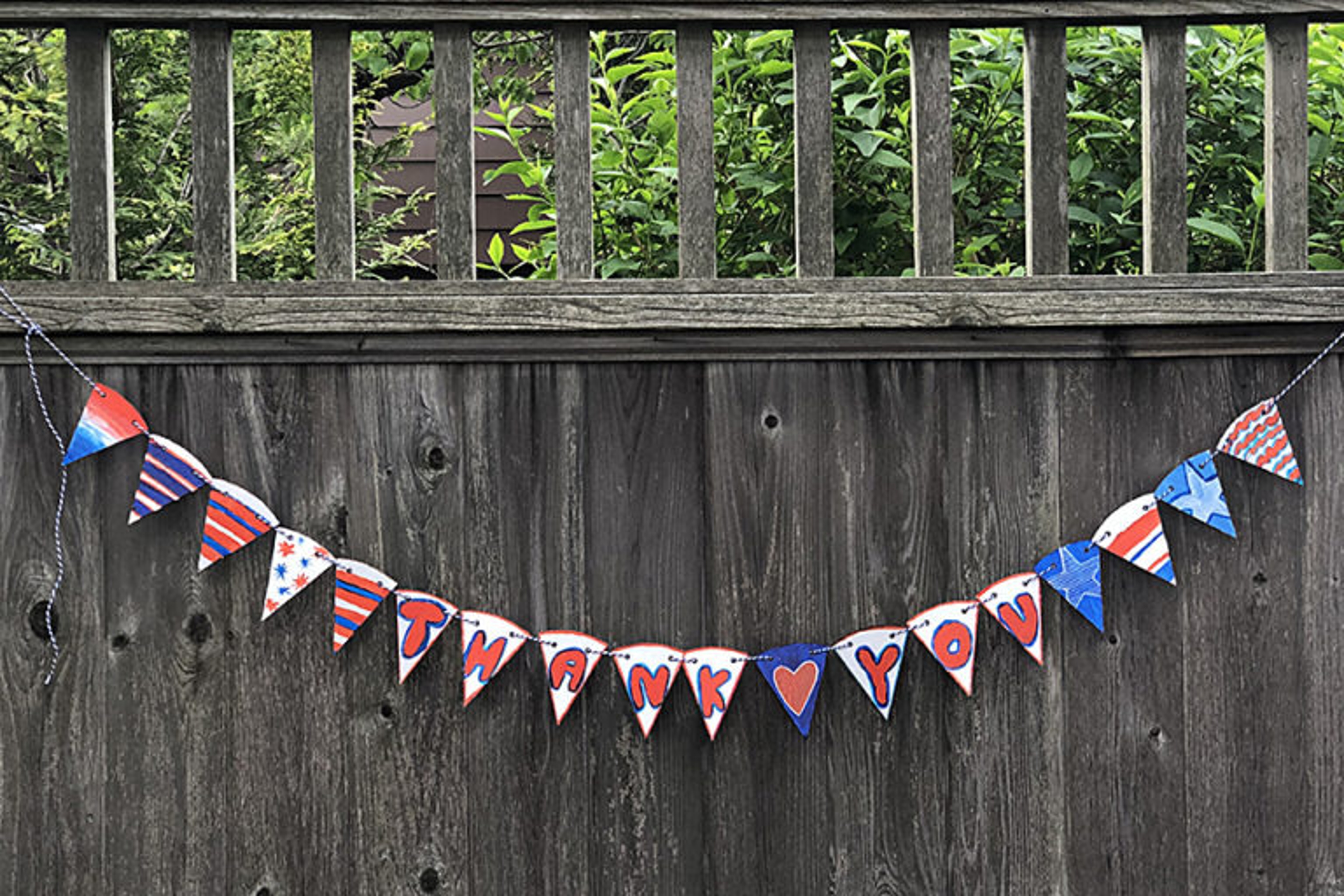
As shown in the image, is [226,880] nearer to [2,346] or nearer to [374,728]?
[374,728]

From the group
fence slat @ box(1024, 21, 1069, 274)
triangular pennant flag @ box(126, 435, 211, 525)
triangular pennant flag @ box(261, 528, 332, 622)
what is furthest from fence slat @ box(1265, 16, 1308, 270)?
triangular pennant flag @ box(126, 435, 211, 525)

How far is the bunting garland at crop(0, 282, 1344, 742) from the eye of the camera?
172cm

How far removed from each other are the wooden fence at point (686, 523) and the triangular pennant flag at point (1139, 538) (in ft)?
0.10

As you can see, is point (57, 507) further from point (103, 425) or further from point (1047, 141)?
point (1047, 141)

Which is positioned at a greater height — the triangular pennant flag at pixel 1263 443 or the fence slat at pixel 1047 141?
the fence slat at pixel 1047 141

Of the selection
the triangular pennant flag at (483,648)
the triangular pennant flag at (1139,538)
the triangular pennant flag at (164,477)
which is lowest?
the triangular pennant flag at (483,648)

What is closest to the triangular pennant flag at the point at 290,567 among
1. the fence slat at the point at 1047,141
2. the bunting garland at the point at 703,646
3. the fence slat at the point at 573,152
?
the bunting garland at the point at 703,646

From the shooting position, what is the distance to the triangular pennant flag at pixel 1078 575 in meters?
1.76

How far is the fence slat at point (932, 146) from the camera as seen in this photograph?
5.74ft

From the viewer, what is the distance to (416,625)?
172cm

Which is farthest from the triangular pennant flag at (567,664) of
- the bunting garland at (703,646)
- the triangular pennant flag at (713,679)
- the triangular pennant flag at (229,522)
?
the triangular pennant flag at (229,522)

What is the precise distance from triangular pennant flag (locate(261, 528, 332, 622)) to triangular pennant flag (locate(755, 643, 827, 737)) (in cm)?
61

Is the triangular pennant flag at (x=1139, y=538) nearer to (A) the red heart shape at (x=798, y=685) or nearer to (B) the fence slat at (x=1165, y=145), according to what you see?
(B) the fence slat at (x=1165, y=145)

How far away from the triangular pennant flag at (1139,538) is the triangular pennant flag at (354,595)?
976mm
